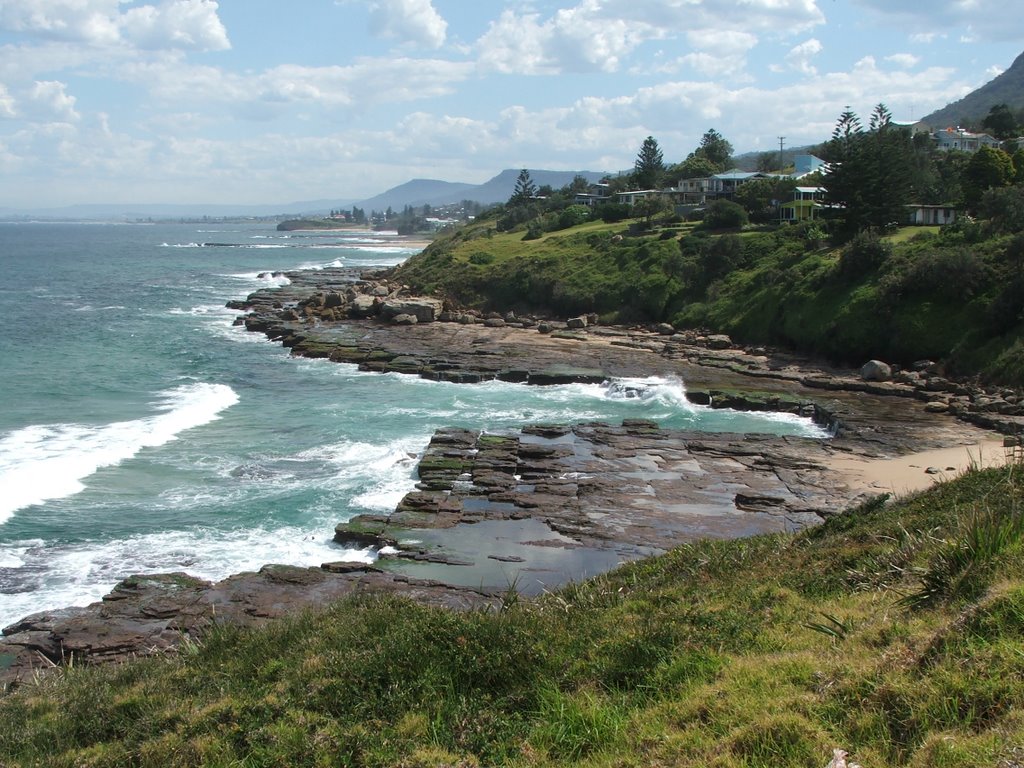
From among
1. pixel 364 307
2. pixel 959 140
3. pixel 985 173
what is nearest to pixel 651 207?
pixel 985 173

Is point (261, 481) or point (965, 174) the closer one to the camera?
point (261, 481)

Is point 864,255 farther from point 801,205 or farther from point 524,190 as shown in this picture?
point 524,190

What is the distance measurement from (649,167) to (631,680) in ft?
329

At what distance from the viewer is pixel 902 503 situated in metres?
16.7

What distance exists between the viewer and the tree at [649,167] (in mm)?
101562

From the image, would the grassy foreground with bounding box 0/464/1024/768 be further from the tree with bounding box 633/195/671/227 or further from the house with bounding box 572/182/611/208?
the house with bounding box 572/182/611/208

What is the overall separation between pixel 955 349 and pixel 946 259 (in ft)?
18.1

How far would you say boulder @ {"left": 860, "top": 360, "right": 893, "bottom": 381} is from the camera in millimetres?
38188

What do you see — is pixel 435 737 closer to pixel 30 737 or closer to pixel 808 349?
pixel 30 737

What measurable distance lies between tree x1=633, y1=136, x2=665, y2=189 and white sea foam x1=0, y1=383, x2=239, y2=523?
241 ft

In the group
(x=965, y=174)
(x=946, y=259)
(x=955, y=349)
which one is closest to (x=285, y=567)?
(x=955, y=349)

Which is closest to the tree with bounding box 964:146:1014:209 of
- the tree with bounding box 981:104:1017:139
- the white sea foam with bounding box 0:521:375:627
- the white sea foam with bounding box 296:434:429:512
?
the tree with bounding box 981:104:1017:139

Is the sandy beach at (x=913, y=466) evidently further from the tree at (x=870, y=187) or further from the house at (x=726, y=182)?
the house at (x=726, y=182)

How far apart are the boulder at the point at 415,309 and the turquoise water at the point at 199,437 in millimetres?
9115
